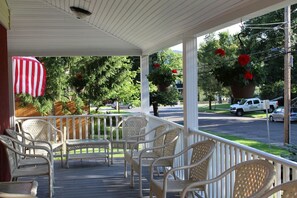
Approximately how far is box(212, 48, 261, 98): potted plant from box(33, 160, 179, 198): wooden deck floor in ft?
6.95

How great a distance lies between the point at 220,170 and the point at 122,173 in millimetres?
2411

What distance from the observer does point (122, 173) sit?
5922 millimetres

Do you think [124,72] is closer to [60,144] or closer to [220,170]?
[60,144]

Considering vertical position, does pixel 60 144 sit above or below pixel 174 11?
below

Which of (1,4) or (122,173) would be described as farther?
(122,173)

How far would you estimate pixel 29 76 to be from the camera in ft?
29.9

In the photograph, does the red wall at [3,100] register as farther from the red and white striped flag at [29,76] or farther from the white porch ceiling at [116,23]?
the red and white striped flag at [29,76]

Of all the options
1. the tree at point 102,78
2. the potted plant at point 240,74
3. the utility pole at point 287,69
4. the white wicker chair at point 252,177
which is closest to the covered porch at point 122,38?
the white wicker chair at point 252,177

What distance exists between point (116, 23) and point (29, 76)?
428 centimetres

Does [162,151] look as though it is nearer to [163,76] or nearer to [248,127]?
[163,76]

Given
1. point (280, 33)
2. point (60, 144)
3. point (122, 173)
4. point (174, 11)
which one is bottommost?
point (122, 173)

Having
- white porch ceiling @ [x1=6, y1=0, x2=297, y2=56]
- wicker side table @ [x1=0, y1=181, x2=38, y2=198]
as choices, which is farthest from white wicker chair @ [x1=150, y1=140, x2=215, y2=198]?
white porch ceiling @ [x1=6, y1=0, x2=297, y2=56]

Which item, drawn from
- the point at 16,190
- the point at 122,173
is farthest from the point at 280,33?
the point at 16,190

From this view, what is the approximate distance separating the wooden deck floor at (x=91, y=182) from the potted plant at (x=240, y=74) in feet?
6.95
